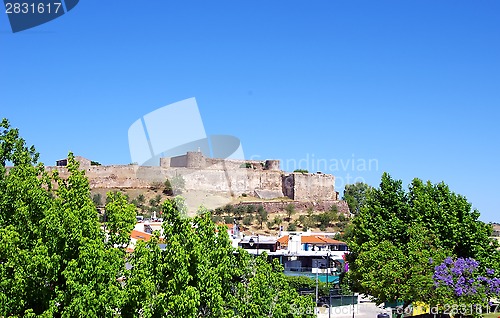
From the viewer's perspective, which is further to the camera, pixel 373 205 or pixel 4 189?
pixel 373 205

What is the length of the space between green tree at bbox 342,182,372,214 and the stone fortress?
2416mm

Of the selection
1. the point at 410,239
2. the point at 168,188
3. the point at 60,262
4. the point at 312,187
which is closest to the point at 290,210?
the point at 312,187

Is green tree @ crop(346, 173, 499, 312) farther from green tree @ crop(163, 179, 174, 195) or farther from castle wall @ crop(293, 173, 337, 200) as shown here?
castle wall @ crop(293, 173, 337, 200)

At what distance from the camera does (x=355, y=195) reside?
89.8 meters

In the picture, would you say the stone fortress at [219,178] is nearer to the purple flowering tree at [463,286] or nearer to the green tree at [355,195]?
the green tree at [355,195]

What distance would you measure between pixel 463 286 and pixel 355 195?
70.2m

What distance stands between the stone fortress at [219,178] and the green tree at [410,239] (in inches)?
2233

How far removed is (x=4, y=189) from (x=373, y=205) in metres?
14.4

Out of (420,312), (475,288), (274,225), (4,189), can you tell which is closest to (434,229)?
(475,288)

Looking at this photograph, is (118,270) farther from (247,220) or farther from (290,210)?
(290,210)

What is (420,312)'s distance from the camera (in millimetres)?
26094

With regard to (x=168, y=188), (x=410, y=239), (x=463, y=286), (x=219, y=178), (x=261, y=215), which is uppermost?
(x=219, y=178)

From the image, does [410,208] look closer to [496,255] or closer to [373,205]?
[373,205]

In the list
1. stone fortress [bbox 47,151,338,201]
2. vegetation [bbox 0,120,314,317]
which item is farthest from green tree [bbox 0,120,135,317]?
stone fortress [bbox 47,151,338,201]
